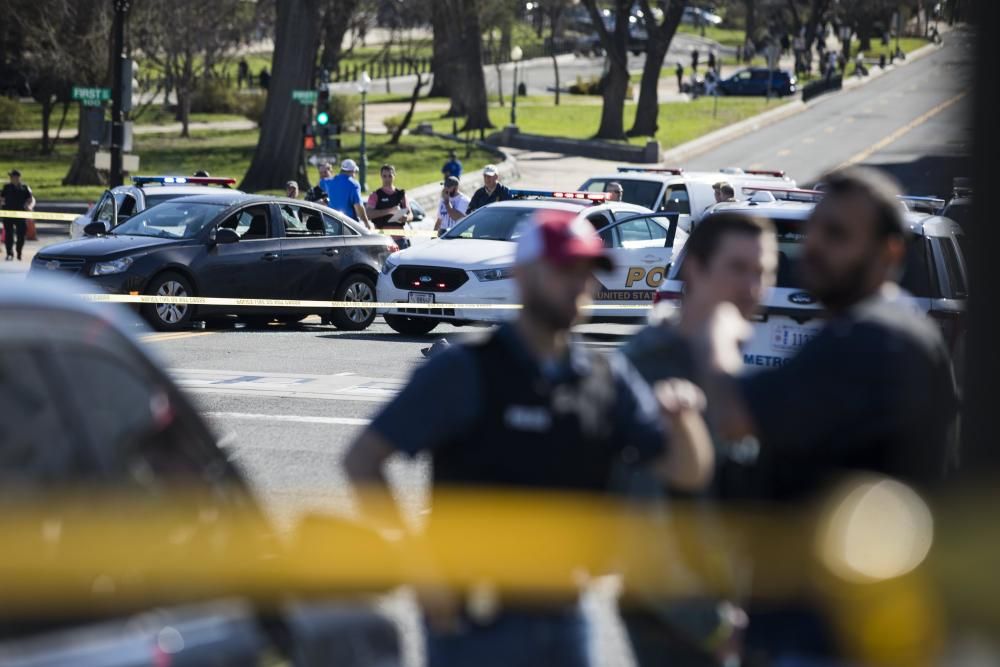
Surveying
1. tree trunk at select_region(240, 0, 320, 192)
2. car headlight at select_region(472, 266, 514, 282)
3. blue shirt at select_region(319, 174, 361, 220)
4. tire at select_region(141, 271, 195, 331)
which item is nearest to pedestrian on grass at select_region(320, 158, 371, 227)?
blue shirt at select_region(319, 174, 361, 220)

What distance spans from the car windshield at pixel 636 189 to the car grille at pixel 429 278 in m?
7.68

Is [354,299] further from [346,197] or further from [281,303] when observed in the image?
[346,197]

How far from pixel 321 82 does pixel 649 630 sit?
139 ft

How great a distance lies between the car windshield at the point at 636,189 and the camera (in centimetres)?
2672

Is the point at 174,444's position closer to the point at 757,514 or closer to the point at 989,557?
the point at 757,514

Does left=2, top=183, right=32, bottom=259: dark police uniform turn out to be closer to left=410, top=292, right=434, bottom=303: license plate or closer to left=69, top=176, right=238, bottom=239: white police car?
left=69, top=176, right=238, bottom=239: white police car

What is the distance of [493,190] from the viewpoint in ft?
78.2

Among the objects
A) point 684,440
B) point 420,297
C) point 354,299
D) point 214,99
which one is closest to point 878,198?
point 684,440

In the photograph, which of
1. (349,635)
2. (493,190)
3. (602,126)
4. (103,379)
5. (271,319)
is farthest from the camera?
(602,126)

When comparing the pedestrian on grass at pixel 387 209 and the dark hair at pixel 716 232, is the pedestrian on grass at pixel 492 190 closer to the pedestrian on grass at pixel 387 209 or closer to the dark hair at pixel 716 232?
the pedestrian on grass at pixel 387 209

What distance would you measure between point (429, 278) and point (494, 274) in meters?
0.74

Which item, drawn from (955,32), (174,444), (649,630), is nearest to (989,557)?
(649,630)

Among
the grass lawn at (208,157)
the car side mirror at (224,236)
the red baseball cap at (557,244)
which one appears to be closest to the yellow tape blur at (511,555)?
the red baseball cap at (557,244)

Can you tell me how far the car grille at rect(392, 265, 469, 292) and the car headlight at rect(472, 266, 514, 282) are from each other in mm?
150
